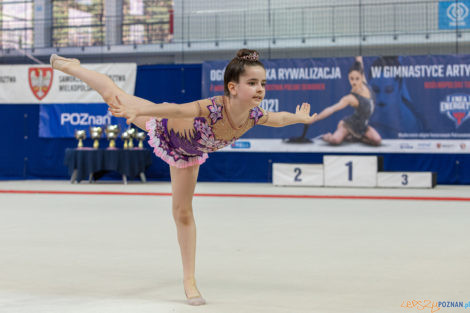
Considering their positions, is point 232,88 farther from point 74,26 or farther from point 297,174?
point 74,26

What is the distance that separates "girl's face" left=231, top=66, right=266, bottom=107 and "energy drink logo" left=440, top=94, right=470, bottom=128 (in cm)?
933

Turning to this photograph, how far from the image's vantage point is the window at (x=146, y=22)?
18.1 m

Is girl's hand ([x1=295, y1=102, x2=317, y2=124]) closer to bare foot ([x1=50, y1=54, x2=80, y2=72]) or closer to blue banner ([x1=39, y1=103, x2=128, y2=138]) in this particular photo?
bare foot ([x1=50, y1=54, x2=80, y2=72])

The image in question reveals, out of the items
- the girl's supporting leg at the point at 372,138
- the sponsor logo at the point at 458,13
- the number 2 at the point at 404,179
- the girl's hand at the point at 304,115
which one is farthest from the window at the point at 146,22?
the girl's hand at the point at 304,115

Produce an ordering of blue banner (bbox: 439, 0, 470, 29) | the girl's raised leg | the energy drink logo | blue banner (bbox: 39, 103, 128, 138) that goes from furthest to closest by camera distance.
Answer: blue banner (bbox: 439, 0, 470, 29) → blue banner (bbox: 39, 103, 128, 138) → the energy drink logo → the girl's raised leg

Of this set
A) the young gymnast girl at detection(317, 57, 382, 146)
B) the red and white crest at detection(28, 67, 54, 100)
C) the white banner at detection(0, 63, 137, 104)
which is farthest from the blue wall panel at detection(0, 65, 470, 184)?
the young gymnast girl at detection(317, 57, 382, 146)

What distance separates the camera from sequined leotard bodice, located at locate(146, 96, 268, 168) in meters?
2.60

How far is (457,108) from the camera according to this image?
1092 centimetres

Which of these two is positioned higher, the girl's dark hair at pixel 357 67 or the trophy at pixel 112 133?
the girl's dark hair at pixel 357 67

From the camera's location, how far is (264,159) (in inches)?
466

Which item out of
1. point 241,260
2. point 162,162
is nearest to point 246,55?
point 241,260

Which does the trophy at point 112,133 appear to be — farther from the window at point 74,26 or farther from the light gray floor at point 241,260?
the window at point 74,26

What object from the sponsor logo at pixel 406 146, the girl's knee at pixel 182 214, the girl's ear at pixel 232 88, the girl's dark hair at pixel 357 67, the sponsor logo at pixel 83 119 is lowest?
the girl's knee at pixel 182 214

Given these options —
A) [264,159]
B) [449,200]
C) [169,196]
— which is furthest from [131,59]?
A: [449,200]
